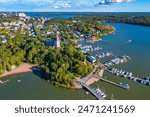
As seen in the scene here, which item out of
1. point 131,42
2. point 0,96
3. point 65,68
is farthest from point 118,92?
point 131,42

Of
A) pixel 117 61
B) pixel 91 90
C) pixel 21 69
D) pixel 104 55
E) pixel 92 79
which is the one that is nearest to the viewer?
pixel 91 90

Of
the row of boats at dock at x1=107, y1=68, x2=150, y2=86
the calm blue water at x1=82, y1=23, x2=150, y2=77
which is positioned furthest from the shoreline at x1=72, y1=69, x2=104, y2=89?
the calm blue water at x1=82, y1=23, x2=150, y2=77

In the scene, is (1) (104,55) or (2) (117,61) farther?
(1) (104,55)

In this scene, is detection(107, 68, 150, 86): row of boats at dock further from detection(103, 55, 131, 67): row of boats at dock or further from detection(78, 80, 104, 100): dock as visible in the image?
detection(78, 80, 104, 100): dock

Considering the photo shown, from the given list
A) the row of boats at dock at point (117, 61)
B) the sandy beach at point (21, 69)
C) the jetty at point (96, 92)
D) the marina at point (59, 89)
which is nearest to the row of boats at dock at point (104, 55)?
the row of boats at dock at point (117, 61)

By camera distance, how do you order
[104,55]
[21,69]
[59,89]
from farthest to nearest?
[104,55] → [21,69] → [59,89]

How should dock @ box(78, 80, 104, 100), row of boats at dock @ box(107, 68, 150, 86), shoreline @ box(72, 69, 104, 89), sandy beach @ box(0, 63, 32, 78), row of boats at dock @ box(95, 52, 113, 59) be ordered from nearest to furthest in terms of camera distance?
dock @ box(78, 80, 104, 100) < shoreline @ box(72, 69, 104, 89) < row of boats at dock @ box(107, 68, 150, 86) < sandy beach @ box(0, 63, 32, 78) < row of boats at dock @ box(95, 52, 113, 59)

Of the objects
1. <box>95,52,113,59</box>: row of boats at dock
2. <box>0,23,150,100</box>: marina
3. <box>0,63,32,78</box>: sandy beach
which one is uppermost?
<box>95,52,113,59</box>: row of boats at dock

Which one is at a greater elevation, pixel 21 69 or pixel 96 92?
pixel 21 69

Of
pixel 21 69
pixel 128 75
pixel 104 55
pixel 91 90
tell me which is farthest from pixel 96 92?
pixel 104 55

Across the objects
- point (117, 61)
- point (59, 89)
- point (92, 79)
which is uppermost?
point (117, 61)

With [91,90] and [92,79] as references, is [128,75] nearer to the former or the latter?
[92,79]
